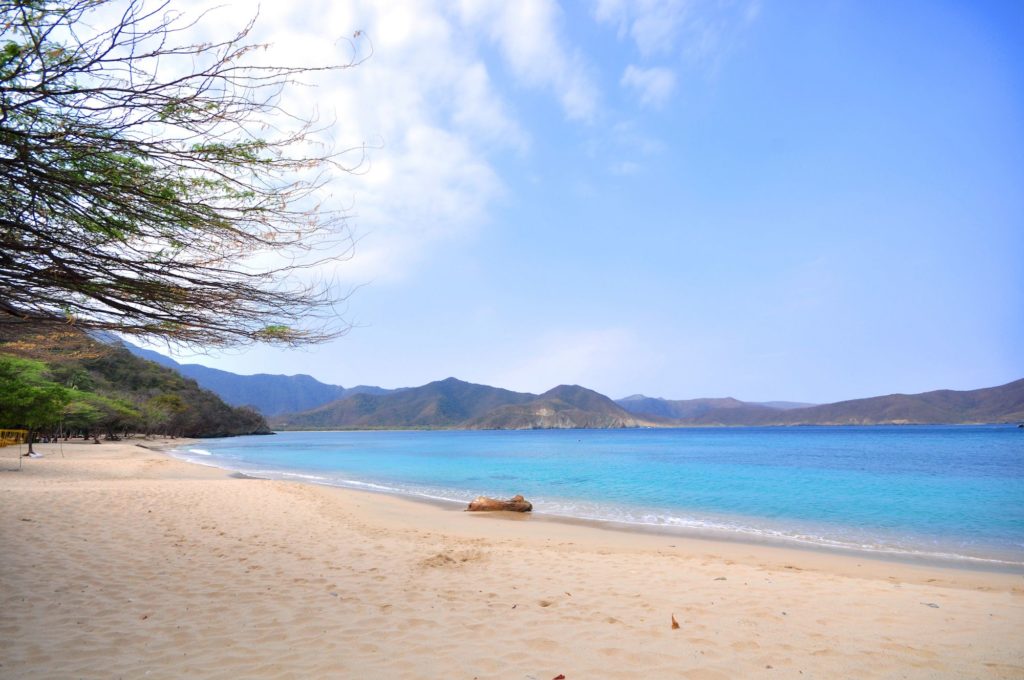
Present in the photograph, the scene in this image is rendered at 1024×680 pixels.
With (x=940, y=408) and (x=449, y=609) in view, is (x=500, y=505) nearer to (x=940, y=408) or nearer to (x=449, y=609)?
(x=449, y=609)

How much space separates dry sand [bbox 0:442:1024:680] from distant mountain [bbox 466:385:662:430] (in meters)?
170

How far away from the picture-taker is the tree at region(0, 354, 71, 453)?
1939cm

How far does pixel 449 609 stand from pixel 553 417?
7009 inches

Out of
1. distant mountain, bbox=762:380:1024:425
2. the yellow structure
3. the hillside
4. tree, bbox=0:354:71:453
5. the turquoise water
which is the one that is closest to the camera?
the turquoise water

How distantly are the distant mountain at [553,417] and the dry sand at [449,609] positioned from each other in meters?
170

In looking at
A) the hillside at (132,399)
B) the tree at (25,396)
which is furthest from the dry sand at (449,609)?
the tree at (25,396)

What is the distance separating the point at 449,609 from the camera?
499 cm

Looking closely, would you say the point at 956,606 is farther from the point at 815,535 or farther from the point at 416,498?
the point at 416,498

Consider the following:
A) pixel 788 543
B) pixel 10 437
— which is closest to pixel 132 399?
pixel 10 437

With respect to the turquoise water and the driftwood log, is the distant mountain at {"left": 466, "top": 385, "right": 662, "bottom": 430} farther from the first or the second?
the driftwood log

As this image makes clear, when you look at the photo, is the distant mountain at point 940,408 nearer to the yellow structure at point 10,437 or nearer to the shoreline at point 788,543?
the shoreline at point 788,543

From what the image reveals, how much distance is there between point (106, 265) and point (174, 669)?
2.77m

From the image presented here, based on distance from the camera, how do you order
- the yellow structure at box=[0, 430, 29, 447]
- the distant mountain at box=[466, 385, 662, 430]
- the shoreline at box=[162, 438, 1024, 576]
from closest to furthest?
1. the shoreline at box=[162, 438, 1024, 576]
2. the yellow structure at box=[0, 430, 29, 447]
3. the distant mountain at box=[466, 385, 662, 430]

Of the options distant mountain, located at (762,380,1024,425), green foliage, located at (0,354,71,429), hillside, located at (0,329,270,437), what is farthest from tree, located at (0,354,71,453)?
distant mountain, located at (762,380,1024,425)
